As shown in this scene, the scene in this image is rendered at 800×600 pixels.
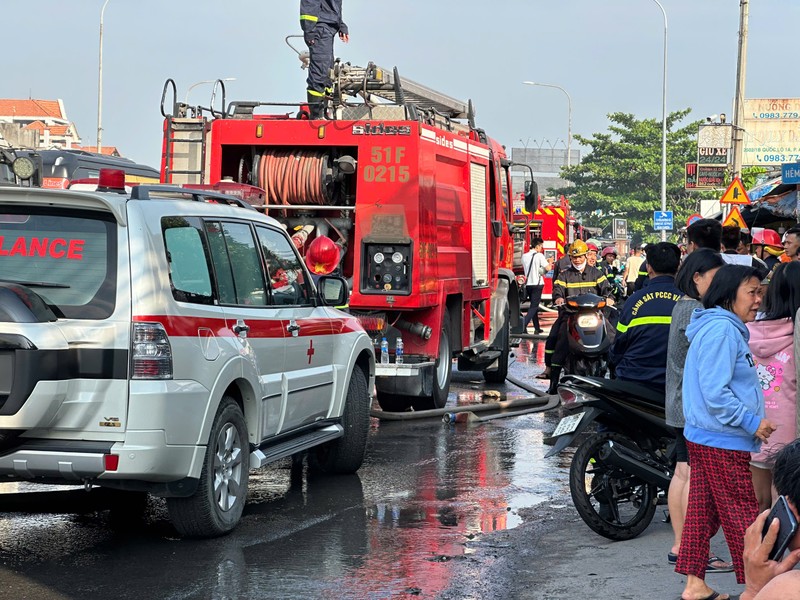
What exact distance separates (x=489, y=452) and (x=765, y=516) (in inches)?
298

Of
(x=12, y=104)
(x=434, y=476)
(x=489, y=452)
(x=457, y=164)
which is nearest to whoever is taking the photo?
(x=434, y=476)

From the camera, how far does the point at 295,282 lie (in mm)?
8320

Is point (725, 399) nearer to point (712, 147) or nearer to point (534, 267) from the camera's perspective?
point (534, 267)

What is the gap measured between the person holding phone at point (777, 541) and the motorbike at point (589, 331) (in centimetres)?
1005

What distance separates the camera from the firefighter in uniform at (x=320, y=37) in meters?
13.1

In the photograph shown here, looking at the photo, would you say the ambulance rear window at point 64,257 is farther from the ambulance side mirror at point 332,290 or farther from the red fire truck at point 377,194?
the red fire truck at point 377,194

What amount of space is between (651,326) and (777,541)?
447 centimetres

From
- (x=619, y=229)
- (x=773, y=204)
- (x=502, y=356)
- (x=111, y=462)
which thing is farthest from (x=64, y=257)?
(x=619, y=229)

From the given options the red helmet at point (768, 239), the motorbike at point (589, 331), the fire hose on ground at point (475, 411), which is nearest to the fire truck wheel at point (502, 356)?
the fire hose on ground at point (475, 411)

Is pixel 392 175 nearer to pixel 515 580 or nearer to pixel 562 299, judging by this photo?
pixel 562 299

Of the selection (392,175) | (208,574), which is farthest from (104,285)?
(392,175)

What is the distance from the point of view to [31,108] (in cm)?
14150

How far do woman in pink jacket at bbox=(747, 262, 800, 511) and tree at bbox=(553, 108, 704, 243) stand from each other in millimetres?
75226

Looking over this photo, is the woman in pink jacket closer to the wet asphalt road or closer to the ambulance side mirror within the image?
the wet asphalt road
